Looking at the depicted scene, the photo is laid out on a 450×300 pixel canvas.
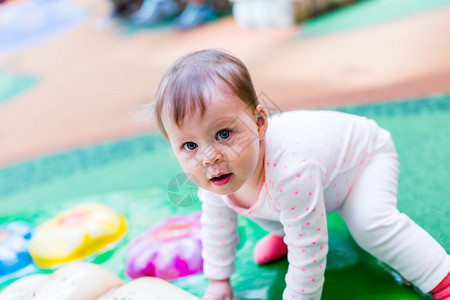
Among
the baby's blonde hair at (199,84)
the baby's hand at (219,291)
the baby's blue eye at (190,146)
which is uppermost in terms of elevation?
the baby's blonde hair at (199,84)

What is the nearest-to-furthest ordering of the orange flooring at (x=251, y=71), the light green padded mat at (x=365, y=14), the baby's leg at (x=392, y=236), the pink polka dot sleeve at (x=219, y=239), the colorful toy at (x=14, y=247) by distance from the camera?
the baby's leg at (x=392, y=236) → the pink polka dot sleeve at (x=219, y=239) → the colorful toy at (x=14, y=247) → the orange flooring at (x=251, y=71) → the light green padded mat at (x=365, y=14)

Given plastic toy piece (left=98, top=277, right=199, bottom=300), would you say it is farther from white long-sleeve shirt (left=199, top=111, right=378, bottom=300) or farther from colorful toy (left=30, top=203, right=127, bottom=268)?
colorful toy (left=30, top=203, right=127, bottom=268)

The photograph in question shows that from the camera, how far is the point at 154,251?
1158 millimetres

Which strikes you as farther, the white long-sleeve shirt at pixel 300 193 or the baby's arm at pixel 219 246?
the baby's arm at pixel 219 246

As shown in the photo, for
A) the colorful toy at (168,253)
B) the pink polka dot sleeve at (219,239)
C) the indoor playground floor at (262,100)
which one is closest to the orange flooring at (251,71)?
the indoor playground floor at (262,100)

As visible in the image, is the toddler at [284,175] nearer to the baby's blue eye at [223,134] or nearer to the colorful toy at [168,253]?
the baby's blue eye at [223,134]

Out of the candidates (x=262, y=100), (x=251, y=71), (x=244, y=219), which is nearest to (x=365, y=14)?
(x=251, y=71)

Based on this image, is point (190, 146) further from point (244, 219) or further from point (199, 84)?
A: point (244, 219)

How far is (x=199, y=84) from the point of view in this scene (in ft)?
2.47

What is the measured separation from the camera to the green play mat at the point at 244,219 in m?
1.02

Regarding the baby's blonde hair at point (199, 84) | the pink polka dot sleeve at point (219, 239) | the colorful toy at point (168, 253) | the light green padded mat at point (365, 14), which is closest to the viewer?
the baby's blonde hair at point (199, 84)

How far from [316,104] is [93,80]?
2.11 m

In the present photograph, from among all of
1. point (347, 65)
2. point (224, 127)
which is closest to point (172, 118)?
point (224, 127)

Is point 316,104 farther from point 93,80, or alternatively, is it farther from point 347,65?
point 93,80
